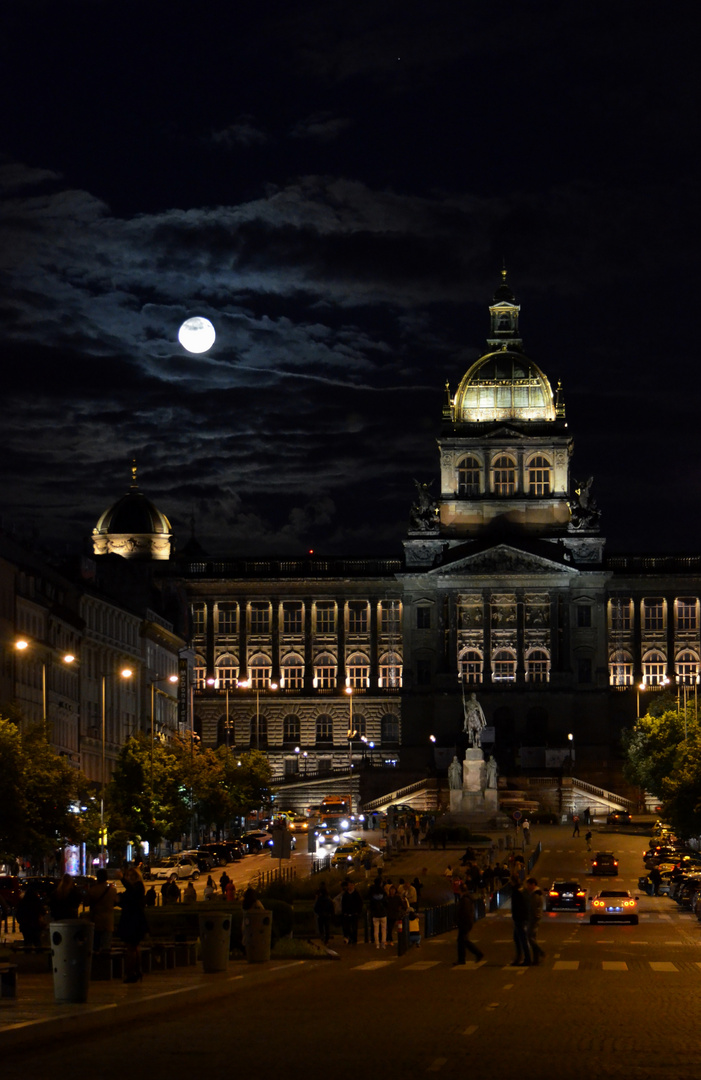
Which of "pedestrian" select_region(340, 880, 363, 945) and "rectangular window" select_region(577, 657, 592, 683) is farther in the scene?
"rectangular window" select_region(577, 657, 592, 683)

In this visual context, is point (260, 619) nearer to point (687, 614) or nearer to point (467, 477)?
point (467, 477)

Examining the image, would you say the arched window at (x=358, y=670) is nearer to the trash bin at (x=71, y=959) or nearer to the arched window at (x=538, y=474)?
the arched window at (x=538, y=474)

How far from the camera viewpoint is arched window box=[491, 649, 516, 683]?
180 metres

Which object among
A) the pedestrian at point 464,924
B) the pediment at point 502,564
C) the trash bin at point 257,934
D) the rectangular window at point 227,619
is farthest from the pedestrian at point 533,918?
the rectangular window at point 227,619

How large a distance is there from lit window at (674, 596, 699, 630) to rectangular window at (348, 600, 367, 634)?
27933 mm

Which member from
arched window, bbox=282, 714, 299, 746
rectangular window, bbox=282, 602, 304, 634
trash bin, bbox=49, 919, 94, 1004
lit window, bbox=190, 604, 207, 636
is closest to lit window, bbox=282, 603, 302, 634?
rectangular window, bbox=282, 602, 304, 634

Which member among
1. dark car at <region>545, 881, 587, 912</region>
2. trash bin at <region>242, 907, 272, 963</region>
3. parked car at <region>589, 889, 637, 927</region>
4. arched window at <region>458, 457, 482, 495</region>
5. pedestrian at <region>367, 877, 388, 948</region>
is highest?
arched window at <region>458, 457, 482, 495</region>

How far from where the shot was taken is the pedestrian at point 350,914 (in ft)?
177

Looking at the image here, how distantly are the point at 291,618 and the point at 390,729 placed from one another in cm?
1380

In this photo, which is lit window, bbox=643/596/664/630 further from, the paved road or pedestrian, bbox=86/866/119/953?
pedestrian, bbox=86/866/119/953

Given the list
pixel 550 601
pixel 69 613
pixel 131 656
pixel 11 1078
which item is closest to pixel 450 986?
pixel 11 1078

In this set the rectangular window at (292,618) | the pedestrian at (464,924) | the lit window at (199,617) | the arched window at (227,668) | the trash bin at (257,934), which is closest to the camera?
the trash bin at (257,934)

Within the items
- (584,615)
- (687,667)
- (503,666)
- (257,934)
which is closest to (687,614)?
(687,667)

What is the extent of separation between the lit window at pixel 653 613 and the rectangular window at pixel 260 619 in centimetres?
3408
